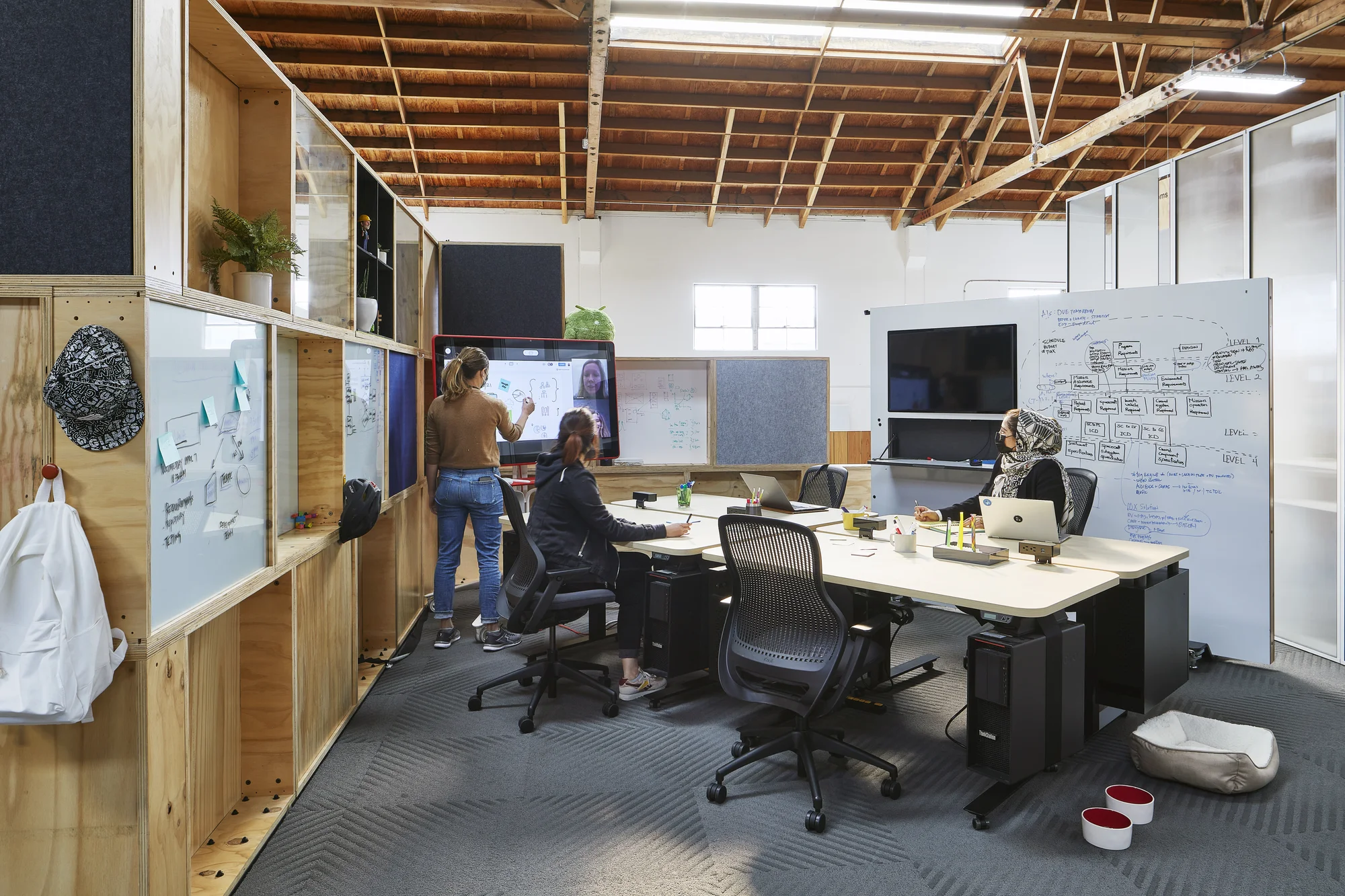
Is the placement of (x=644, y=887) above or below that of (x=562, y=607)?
below

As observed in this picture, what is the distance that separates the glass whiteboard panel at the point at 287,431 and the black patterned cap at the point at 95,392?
1100 millimetres

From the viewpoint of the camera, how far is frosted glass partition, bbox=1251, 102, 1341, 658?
4.09m

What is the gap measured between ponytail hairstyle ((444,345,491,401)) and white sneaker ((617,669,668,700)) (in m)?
1.78

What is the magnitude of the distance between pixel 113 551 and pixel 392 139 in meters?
8.25

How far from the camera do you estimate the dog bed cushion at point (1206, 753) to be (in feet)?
8.34

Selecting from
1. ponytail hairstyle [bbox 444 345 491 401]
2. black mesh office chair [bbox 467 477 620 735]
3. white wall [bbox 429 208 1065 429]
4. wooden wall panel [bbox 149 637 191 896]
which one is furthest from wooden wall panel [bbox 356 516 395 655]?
white wall [bbox 429 208 1065 429]

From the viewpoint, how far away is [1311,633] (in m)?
4.18

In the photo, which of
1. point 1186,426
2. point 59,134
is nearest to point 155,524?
point 59,134

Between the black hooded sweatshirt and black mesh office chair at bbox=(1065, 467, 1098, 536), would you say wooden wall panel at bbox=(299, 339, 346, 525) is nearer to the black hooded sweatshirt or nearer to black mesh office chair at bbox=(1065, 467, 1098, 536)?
the black hooded sweatshirt

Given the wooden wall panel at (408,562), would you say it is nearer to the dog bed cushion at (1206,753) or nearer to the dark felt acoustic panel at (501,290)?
the dark felt acoustic panel at (501,290)

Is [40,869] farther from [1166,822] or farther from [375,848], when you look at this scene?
[1166,822]

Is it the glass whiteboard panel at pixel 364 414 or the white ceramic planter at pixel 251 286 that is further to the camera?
the glass whiteboard panel at pixel 364 414

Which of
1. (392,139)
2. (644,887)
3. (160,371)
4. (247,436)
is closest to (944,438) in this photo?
Answer: (644,887)

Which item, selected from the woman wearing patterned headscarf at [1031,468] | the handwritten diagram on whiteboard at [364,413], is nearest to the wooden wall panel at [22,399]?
the handwritten diagram on whiteboard at [364,413]
